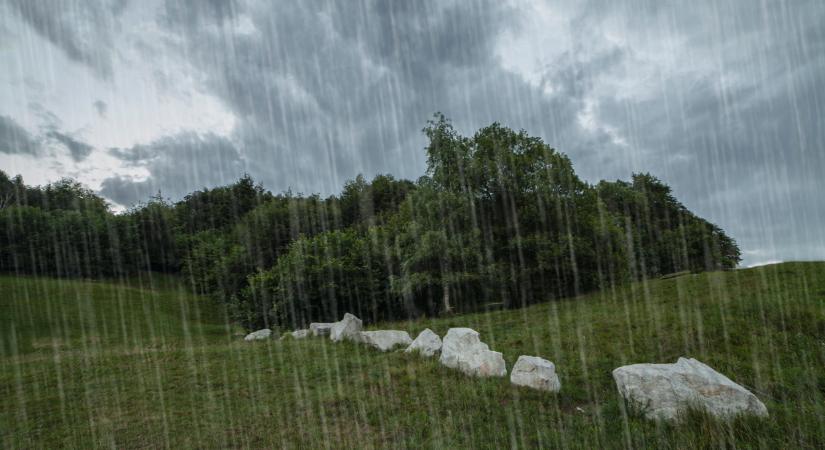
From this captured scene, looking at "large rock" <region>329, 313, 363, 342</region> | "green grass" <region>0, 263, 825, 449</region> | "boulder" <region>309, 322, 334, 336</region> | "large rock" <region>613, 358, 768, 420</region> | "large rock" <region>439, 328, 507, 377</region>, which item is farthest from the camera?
"boulder" <region>309, 322, 334, 336</region>

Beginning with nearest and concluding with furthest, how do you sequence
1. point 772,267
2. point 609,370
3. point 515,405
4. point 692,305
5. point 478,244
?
point 515,405, point 609,370, point 692,305, point 772,267, point 478,244

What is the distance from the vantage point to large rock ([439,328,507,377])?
12.0 meters

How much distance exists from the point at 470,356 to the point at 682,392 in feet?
19.3

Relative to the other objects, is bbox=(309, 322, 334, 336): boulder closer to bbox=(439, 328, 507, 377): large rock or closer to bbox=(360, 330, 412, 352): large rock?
bbox=(360, 330, 412, 352): large rock

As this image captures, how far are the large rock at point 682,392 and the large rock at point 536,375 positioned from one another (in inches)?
75.7

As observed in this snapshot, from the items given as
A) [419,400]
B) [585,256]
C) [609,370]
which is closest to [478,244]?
[585,256]

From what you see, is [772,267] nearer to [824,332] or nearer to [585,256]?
[585,256]

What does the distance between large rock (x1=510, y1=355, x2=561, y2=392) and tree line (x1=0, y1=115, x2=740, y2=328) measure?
20.3m

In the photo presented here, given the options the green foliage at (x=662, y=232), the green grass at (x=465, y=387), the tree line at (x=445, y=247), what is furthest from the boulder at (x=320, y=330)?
the green foliage at (x=662, y=232)

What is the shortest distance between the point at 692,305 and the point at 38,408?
24.9 m

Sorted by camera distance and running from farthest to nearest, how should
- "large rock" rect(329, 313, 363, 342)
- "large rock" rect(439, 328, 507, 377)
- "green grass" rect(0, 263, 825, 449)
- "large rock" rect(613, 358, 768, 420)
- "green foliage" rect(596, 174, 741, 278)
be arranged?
"green foliage" rect(596, 174, 741, 278)
"large rock" rect(329, 313, 363, 342)
"large rock" rect(439, 328, 507, 377)
"green grass" rect(0, 263, 825, 449)
"large rock" rect(613, 358, 768, 420)

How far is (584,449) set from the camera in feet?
21.6

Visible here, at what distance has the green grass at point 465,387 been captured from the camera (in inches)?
299

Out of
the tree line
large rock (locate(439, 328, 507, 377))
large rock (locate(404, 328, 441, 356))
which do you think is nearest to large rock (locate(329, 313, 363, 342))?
large rock (locate(404, 328, 441, 356))
